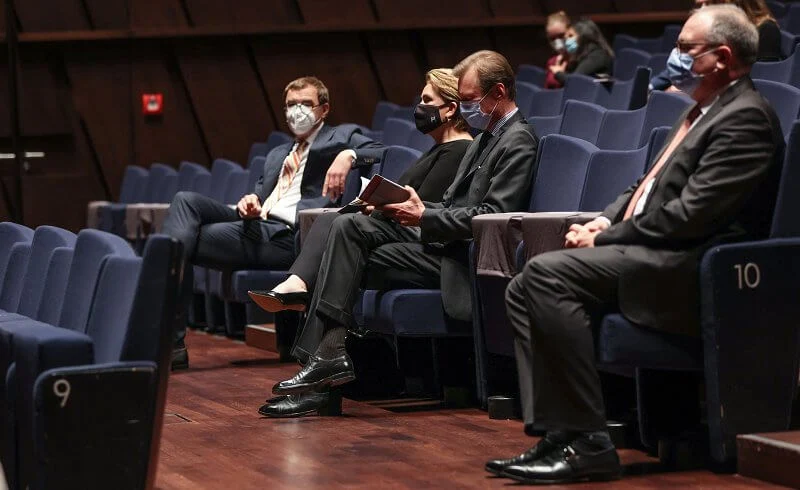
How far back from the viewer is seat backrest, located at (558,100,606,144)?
2463mm

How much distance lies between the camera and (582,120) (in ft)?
8.23

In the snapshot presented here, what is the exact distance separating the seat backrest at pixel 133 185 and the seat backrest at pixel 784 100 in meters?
2.32

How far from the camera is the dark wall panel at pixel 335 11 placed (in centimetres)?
437

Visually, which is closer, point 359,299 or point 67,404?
point 67,404

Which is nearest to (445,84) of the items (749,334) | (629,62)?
(749,334)

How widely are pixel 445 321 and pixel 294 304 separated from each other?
23 centimetres

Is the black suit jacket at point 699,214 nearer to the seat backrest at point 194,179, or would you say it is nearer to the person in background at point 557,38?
the seat backrest at point 194,179

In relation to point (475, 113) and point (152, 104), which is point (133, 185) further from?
point (475, 113)

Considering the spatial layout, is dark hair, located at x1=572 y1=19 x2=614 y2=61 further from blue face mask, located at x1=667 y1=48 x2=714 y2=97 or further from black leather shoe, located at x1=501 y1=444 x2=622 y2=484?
black leather shoe, located at x1=501 y1=444 x2=622 y2=484

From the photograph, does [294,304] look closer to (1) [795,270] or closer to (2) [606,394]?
(2) [606,394]

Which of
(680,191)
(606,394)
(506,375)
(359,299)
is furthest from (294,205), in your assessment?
(680,191)

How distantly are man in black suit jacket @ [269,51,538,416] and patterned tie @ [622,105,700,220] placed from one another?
0.34m

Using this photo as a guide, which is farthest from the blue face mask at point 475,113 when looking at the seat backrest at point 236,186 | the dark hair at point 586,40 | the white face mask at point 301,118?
the dark hair at point 586,40

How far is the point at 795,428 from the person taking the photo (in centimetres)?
162
